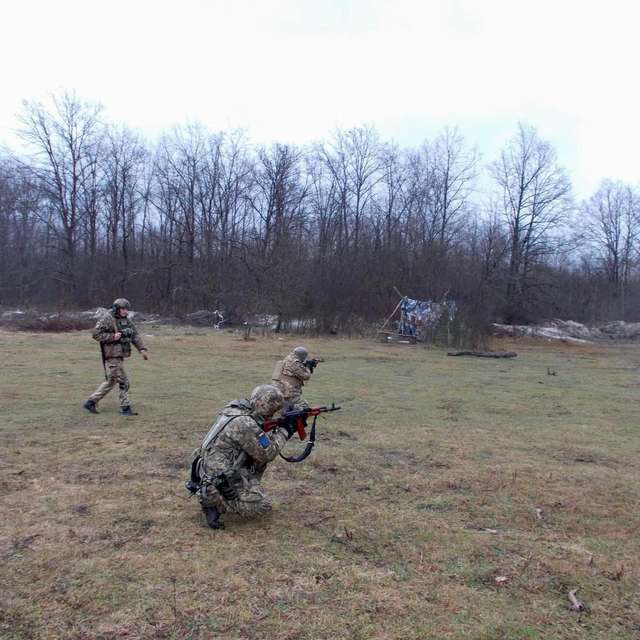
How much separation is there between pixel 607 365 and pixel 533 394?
28.5 ft

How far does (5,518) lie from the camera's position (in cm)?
448

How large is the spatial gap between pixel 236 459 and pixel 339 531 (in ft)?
3.07

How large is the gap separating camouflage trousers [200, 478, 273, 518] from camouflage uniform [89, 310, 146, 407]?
4.40 m

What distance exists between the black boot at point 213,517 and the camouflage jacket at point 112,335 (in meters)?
4.45

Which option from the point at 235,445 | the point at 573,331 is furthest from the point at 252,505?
the point at 573,331

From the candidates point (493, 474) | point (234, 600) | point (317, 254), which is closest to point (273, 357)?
point (493, 474)

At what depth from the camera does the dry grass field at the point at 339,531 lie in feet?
10.5

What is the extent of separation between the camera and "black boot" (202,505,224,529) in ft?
14.3

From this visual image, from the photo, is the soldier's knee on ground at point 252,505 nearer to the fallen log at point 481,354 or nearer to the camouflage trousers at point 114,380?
the camouflage trousers at point 114,380

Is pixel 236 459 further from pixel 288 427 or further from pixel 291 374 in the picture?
pixel 291 374

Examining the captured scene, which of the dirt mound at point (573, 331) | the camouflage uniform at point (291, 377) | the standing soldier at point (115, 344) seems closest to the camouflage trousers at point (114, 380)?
the standing soldier at point (115, 344)

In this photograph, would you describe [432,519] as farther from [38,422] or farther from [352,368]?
[352,368]

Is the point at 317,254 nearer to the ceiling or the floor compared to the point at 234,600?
nearer to the ceiling

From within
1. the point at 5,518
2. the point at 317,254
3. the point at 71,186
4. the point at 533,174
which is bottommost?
the point at 5,518
